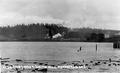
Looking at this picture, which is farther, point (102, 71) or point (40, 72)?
point (102, 71)

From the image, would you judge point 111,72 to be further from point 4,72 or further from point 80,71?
point 4,72

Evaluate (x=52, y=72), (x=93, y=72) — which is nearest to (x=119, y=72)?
(x=93, y=72)

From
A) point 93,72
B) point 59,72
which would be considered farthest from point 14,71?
point 93,72

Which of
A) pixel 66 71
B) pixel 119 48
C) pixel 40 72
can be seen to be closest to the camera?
pixel 40 72

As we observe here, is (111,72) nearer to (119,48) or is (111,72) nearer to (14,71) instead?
(14,71)

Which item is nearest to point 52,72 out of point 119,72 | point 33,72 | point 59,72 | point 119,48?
point 59,72

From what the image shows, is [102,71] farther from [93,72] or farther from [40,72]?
[40,72]

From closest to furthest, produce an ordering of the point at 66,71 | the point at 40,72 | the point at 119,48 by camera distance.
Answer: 1. the point at 40,72
2. the point at 66,71
3. the point at 119,48

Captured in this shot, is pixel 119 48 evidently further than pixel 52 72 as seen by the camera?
Yes
